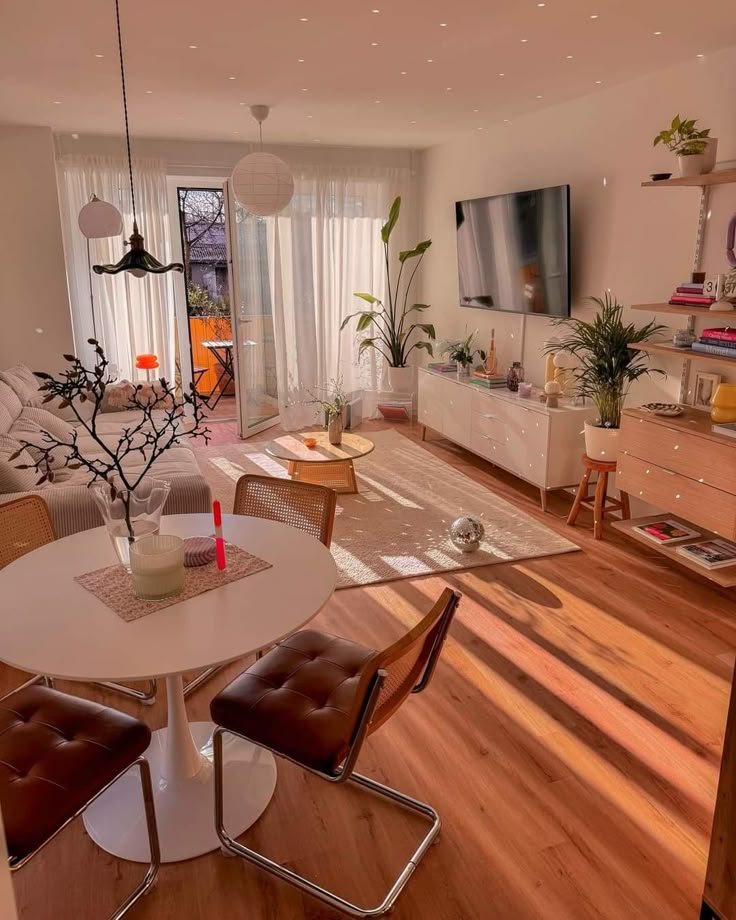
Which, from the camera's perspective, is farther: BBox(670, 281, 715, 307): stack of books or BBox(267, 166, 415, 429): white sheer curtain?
BBox(267, 166, 415, 429): white sheer curtain

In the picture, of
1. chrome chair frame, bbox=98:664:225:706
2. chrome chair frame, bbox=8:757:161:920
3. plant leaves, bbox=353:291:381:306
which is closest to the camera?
chrome chair frame, bbox=8:757:161:920

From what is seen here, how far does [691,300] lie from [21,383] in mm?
4077

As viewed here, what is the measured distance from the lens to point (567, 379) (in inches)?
192

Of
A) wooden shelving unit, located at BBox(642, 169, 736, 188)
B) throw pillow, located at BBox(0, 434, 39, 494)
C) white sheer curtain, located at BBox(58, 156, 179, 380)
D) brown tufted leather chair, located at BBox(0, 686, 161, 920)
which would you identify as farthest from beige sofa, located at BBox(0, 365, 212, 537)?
wooden shelving unit, located at BBox(642, 169, 736, 188)

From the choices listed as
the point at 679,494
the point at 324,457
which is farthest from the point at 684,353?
the point at 324,457

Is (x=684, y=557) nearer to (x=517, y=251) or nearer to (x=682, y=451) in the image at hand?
(x=682, y=451)

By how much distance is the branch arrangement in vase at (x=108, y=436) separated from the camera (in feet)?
6.02

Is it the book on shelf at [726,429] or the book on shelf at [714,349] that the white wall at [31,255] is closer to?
the book on shelf at [714,349]

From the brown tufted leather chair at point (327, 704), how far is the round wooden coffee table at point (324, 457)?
2.45 metres

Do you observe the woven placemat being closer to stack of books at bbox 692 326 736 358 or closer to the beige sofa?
the beige sofa

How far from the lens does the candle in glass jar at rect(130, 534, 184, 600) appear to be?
75.7 inches

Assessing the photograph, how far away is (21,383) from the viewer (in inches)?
187

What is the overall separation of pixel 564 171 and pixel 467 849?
4.22 metres

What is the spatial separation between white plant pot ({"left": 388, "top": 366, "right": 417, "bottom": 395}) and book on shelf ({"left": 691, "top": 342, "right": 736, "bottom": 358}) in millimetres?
3683
